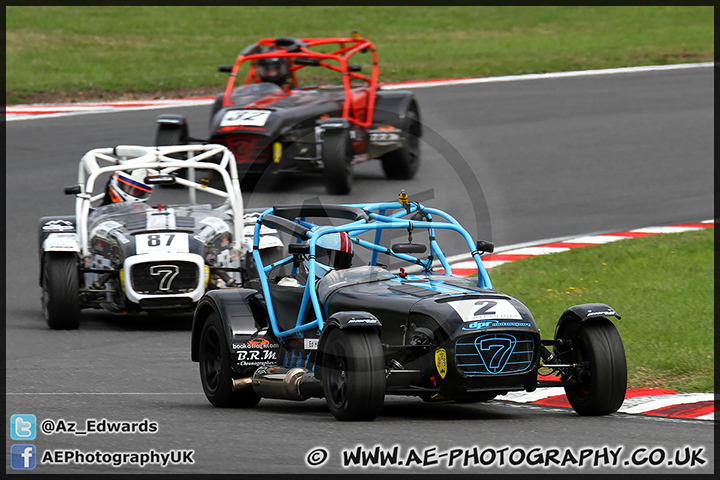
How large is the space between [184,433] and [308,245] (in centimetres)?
150

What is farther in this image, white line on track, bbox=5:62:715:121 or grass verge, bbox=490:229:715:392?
white line on track, bbox=5:62:715:121

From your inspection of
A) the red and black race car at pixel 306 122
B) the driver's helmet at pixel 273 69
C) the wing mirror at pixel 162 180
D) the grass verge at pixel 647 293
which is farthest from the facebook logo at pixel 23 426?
the driver's helmet at pixel 273 69

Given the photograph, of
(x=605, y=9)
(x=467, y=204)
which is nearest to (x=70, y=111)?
(x=467, y=204)

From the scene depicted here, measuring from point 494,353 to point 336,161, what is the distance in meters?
9.25

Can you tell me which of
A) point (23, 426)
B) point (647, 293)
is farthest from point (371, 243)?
point (647, 293)

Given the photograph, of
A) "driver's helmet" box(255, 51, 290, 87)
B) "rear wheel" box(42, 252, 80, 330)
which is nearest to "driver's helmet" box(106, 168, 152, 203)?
"rear wheel" box(42, 252, 80, 330)

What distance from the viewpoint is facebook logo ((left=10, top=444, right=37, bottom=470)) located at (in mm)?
6082

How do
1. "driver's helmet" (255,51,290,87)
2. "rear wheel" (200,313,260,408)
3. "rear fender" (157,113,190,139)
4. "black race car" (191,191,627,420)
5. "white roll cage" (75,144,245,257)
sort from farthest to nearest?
"driver's helmet" (255,51,290,87) < "rear fender" (157,113,190,139) < "white roll cage" (75,144,245,257) < "rear wheel" (200,313,260,408) < "black race car" (191,191,627,420)

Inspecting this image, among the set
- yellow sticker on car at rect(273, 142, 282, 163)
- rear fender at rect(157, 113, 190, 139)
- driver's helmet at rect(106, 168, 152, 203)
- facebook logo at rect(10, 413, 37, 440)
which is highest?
rear fender at rect(157, 113, 190, 139)

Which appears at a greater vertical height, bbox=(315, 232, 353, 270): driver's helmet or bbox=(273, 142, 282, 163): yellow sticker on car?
bbox=(273, 142, 282, 163): yellow sticker on car

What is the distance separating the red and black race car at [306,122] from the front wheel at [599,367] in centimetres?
842

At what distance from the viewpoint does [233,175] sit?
43.3ft

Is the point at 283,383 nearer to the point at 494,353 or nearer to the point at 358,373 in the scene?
the point at 358,373

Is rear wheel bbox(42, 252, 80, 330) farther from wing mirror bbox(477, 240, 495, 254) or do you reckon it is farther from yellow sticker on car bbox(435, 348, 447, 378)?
yellow sticker on car bbox(435, 348, 447, 378)
